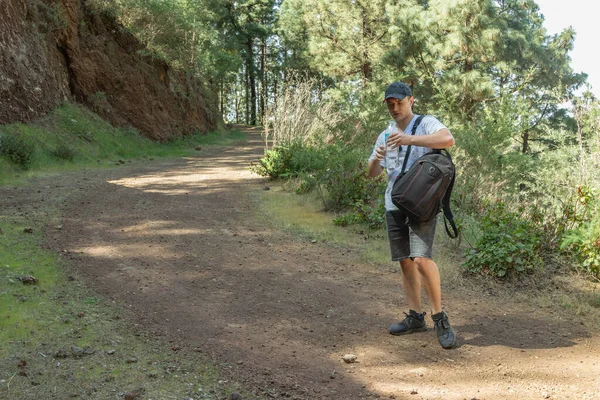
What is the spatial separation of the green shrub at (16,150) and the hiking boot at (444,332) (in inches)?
337

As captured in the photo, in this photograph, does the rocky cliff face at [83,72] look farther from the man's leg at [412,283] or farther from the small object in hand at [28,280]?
the man's leg at [412,283]

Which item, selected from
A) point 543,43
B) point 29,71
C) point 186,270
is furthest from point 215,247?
point 543,43

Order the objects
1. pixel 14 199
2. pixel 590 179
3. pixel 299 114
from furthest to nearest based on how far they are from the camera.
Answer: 1. pixel 299 114
2. pixel 14 199
3. pixel 590 179

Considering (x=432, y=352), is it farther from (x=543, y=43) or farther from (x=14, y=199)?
(x=543, y=43)

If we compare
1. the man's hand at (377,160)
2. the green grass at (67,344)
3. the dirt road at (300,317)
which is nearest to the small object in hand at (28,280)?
the green grass at (67,344)

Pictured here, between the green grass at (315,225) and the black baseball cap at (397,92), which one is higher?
the black baseball cap at (397,92)

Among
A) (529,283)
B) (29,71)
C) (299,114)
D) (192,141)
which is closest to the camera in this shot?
(529,283)

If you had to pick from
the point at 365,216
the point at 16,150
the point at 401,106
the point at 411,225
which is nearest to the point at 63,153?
the point at 16,150

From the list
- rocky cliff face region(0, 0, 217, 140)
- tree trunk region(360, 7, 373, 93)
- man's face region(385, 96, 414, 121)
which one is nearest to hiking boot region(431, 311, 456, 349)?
man's face region(385, 96, 414, 121)

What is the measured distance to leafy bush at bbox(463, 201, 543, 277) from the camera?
5246 millimetres

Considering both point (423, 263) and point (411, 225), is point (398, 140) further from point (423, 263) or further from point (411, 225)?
point (423, 263)

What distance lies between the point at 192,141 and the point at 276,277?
593 inches

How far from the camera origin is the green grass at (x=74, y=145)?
10234mm

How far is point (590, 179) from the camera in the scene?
5.90m
